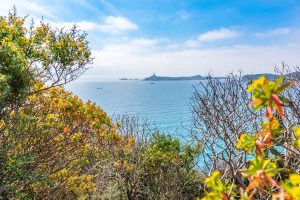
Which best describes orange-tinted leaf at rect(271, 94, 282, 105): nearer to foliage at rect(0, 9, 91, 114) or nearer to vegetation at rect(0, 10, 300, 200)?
vegetation at rect(0, 10, 300, 200)

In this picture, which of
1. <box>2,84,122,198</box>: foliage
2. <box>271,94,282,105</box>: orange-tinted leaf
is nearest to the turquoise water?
<box>2,84,122,198</box>: foliage

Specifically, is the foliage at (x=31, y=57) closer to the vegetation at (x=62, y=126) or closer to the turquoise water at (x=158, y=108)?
the vegetation at (x=62, y=126)

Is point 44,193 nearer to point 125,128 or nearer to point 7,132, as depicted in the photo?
point 7,132

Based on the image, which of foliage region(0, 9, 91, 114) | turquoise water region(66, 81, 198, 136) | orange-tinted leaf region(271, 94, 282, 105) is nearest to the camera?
orange-tinted leaf region(271, 94, 282, 105)

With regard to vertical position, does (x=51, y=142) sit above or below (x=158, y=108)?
above

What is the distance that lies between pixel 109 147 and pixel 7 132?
251 inches

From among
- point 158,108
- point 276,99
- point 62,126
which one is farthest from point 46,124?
point 158,108

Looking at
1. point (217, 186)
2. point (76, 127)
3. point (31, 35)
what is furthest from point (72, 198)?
point (217, 186)

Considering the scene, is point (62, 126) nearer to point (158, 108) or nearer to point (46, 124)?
point (46, 124)

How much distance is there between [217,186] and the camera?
1508 millimetres

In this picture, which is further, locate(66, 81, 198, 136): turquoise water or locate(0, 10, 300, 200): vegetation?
locate(66, 81, 198, 136): turquoise water

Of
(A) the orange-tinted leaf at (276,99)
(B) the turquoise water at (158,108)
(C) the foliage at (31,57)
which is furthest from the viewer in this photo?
(B) the turquoise water at (158,108)

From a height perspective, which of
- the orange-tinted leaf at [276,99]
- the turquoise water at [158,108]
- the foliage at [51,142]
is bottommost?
the turquoise water at [158,108]

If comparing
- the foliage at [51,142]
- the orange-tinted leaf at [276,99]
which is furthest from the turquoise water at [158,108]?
the orange-tinted leaf at [276,99]
